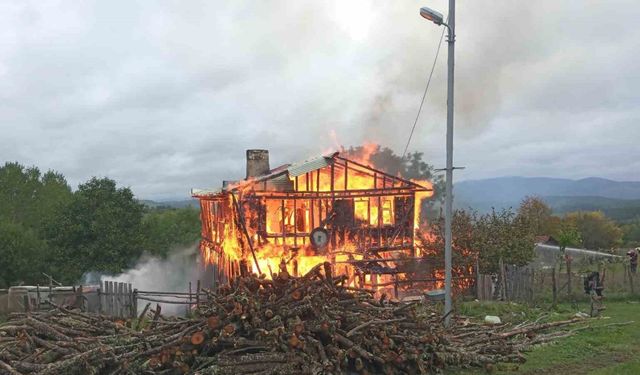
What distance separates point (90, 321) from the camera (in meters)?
13.5

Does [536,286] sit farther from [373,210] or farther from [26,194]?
[26,194]

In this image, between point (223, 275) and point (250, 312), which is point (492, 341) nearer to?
point (250, 312)

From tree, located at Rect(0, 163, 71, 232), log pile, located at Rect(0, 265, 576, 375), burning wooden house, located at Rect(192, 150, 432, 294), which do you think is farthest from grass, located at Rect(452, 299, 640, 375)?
tree, located at Rect(0, 163, 71, 232)

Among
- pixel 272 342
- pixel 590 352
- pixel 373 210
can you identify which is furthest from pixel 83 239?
pixel 590 352

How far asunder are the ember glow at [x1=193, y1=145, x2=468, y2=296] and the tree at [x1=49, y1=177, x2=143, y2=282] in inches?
598

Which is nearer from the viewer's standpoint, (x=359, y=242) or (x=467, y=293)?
(x=467, y=293)

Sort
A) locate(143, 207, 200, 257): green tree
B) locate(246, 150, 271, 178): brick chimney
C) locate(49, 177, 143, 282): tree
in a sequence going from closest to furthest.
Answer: locate(246, 150, 271, 178): brick chimney < locate(49, 177, 143, 282): tree < locate(143, 207, 200, 257): green tree

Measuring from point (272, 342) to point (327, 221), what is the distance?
16268 millimetres

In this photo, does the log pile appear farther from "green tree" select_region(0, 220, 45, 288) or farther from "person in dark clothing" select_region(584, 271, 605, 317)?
"green tree" select_region(0, 220, 45, 288)

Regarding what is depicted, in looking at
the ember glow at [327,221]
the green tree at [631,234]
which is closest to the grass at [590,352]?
the ember glow at [327,221]

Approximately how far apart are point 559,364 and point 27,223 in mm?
53625

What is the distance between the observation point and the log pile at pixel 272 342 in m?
9.96

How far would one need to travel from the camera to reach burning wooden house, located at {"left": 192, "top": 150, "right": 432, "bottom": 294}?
25328 millimetres

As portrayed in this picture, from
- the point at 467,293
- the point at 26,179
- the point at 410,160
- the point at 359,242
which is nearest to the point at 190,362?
the point at 467,293
